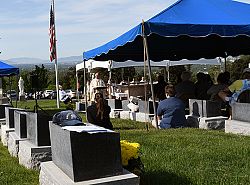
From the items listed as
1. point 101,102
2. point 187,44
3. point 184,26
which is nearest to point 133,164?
point 101,102

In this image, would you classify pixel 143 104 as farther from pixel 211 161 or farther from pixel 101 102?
pixel 211 161

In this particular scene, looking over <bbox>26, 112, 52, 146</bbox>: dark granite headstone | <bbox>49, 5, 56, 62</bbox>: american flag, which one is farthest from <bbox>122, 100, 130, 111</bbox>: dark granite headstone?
<bbox>49, 5, 56, 62</bbox>: american flag

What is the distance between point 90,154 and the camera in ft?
12.9

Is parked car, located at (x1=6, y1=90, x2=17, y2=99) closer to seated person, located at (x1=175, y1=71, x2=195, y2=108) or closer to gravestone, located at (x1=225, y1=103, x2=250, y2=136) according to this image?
seated person, located at (x1=175, y1=71, x2=195, y2=108)

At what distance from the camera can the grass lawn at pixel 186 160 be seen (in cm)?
478

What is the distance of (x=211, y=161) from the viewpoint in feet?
18.2

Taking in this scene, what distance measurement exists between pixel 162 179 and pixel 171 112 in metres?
4.12

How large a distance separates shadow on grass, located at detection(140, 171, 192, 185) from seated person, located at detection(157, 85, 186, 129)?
381cm

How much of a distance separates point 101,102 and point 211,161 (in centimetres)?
355

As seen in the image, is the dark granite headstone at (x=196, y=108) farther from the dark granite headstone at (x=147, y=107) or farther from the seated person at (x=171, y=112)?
the dark granite headstone at (x=147, y=107)

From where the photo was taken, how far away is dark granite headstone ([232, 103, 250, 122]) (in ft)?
26.1

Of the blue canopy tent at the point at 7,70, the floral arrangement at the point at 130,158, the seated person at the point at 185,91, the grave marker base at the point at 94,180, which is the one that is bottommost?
the grave marker base at the point at 94,180

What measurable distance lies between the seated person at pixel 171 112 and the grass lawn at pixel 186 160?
0.77 m

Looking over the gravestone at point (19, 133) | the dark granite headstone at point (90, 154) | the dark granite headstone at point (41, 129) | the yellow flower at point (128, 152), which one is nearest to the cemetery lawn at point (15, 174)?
the gravestone at point (19, 133)
